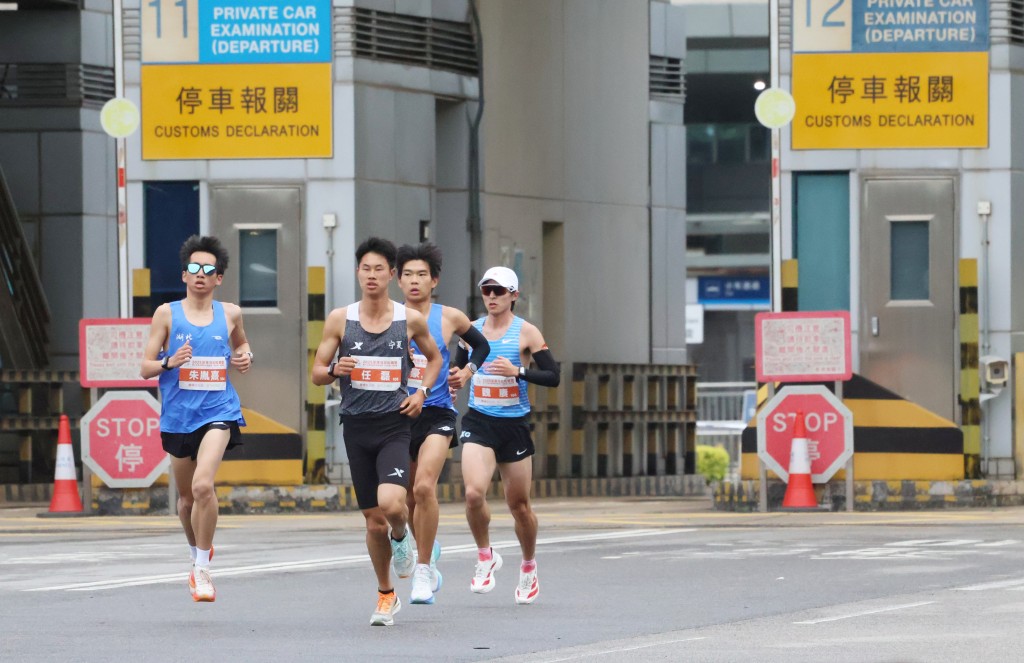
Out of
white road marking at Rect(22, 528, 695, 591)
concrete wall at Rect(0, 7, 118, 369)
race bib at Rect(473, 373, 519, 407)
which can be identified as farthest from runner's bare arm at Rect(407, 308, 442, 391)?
concrete wall at Rect(0, 7, 118, 369)

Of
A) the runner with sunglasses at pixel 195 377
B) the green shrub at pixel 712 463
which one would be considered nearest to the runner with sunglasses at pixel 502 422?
the runner with sunglasses at pixel 195 377

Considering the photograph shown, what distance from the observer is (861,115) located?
22.7 m

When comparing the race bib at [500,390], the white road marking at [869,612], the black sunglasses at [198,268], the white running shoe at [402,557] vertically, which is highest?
the black sunglasses at [198,268]

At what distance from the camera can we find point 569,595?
13.4 metres

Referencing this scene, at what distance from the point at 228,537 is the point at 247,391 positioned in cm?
536

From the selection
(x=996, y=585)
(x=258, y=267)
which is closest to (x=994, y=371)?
(x=258, y=267)

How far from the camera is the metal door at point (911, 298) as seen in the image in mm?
22922

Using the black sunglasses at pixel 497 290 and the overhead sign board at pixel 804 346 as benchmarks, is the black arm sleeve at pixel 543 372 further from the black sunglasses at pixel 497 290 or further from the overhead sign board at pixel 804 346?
the overhead sign board at pixel 804 346

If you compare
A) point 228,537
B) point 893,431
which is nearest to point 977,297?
point 893,431

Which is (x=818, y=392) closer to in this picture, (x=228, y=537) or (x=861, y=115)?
(x=861, y=115)

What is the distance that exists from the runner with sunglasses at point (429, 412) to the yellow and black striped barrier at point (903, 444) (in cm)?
925

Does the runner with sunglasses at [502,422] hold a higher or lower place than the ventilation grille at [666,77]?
lower

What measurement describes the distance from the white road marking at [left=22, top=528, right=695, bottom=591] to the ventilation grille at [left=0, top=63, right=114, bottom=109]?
13.5m

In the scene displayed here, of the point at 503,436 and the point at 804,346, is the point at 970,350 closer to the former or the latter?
the point at 804,346
